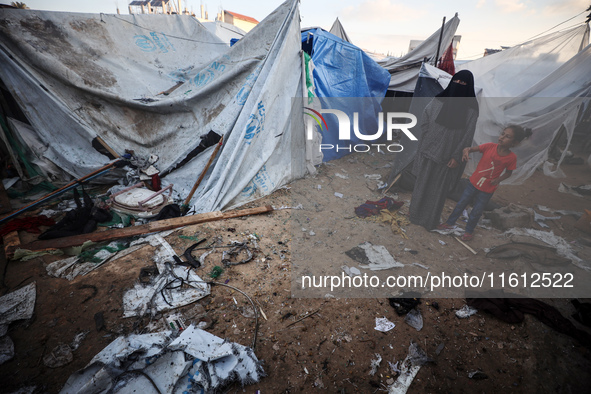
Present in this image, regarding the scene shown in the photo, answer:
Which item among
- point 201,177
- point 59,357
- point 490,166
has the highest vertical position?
point 490,166

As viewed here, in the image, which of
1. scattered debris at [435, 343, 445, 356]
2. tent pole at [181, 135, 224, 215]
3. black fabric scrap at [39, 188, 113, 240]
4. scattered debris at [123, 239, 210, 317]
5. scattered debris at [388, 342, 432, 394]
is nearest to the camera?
scattered debris at [388, 342, 432, 394]

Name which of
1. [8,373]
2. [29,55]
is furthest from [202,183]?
[29,55]

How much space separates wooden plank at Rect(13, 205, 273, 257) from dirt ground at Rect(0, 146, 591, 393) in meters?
0.16

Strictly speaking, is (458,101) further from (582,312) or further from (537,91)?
(537,91)

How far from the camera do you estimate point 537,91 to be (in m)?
4.79

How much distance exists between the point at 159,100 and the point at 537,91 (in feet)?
23.5

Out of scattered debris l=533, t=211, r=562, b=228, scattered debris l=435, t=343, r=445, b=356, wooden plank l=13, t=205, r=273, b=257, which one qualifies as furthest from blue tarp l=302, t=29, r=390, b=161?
scattered debris l=435, t=343, r=445, b=356

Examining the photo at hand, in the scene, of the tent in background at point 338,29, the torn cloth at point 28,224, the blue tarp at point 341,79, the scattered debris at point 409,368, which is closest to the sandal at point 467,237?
the scattered debris at point 409,368

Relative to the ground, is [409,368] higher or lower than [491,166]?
lower

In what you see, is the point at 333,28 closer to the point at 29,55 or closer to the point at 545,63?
A: the point at 545,63

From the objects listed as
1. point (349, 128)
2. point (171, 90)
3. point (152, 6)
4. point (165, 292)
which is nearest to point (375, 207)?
point (349, 128)

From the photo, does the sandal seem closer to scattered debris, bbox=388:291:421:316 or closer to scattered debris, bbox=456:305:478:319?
scattered debris, bbox=456:305:478:319

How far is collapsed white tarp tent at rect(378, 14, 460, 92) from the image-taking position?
6820 mm

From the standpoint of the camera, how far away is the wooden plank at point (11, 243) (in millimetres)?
2791
